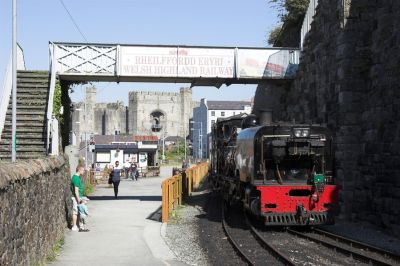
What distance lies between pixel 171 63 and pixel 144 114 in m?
86.1

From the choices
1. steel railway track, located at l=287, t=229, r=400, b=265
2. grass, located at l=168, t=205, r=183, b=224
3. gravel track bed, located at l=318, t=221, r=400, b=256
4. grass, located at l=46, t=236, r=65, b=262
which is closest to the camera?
grass, located at l=46, t=236, r=65, b=262

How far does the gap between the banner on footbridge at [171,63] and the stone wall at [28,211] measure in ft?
34.5

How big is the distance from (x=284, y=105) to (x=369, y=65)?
7.90 m

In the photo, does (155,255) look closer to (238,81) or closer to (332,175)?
(332,175)

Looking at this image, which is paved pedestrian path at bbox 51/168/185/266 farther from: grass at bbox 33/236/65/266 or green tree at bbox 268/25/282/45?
green tree at bbox 268/25/282/45

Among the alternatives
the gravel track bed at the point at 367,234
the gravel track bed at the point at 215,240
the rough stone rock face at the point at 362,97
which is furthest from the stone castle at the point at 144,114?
the gravel track bed at the point at 367,234

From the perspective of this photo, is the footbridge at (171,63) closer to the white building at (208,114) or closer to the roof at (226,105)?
the white building at (208,114)

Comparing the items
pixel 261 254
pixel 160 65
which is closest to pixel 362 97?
pixel 261 254

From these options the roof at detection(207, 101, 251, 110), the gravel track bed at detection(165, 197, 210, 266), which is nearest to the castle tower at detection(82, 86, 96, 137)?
the roof at detection(207, 101, 251, 110)

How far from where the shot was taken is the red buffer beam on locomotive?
14.1m

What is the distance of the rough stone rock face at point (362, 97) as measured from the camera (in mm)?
14867

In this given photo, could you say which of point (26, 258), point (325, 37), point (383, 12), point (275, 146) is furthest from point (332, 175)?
point (26, 258)

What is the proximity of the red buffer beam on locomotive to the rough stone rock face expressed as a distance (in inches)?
63.3

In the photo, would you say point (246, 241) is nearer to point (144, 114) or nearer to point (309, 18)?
point (309, 18)
